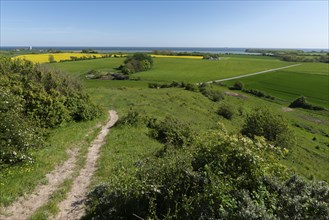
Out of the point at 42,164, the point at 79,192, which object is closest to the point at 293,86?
the point at 42,164

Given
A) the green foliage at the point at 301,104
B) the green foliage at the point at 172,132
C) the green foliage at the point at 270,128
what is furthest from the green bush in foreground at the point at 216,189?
the green foliage at the point at 301,104

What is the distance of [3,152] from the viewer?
11641 mm

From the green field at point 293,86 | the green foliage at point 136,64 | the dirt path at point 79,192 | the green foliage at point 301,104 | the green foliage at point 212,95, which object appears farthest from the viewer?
the green foliage at point 136,64

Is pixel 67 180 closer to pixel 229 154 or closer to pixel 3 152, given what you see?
pixel 3 152

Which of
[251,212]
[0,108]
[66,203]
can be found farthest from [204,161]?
[0,108]

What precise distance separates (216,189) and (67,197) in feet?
20.3

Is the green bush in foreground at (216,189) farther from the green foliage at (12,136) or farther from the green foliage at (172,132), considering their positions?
the green foliage at (172,132)

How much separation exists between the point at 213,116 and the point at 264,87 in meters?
44.1

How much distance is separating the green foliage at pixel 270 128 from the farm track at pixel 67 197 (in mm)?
23421

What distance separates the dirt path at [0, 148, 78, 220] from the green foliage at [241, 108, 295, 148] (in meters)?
24.4

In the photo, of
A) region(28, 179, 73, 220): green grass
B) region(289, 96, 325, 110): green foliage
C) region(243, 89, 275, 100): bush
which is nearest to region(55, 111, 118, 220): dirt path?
A: region(28, 179, 73, 220): green grass

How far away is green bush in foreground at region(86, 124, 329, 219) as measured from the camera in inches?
255

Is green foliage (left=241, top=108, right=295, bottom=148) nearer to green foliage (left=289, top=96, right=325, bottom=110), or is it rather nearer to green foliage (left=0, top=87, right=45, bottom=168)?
green foliage (left=0, top=87, right=45, bottom=168)

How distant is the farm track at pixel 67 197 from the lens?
894cm
